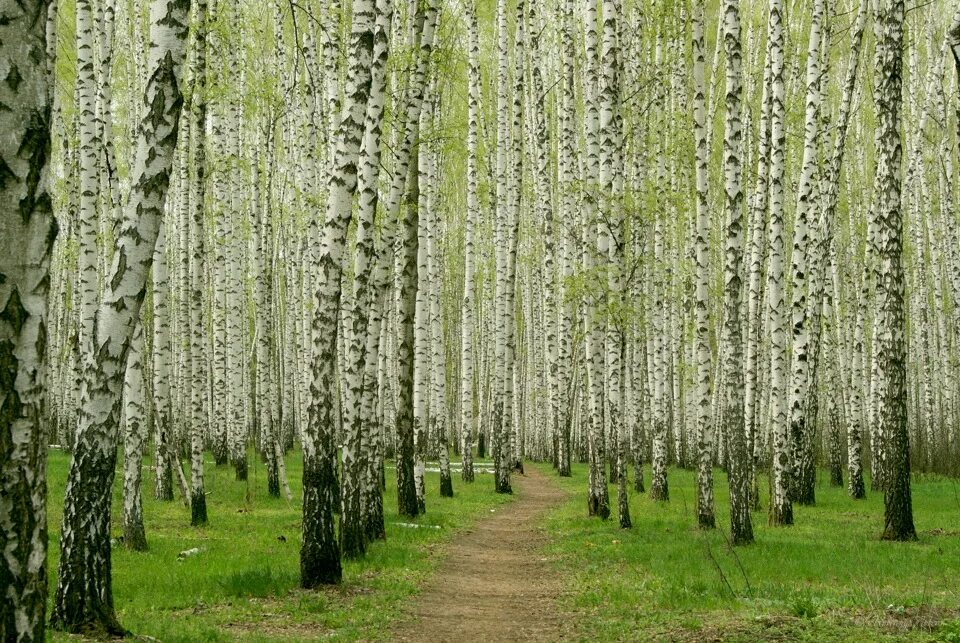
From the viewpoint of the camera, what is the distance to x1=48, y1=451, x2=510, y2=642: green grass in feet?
24.8

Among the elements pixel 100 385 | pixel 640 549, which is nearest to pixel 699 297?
pixel 640 549

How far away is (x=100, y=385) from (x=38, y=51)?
3497 millimetres

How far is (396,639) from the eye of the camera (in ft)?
24.8

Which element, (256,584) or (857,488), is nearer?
(256,584)

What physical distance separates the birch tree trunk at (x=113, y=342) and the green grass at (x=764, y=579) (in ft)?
13.9

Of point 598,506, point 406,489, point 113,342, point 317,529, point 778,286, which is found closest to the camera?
point 113,342

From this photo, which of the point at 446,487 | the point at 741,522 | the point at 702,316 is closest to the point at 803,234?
the point at 702,316

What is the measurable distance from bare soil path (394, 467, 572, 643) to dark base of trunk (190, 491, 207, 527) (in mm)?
4311

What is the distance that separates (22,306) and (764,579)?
345 inches

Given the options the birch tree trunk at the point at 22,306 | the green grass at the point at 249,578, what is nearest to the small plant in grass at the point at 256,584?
the green grass at the point at 249,578

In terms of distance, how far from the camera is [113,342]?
21.2ft

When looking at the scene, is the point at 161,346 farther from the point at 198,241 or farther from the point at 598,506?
the point at 598,506

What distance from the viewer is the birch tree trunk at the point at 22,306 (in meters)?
3.41

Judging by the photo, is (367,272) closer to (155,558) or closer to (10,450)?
(155,558)
